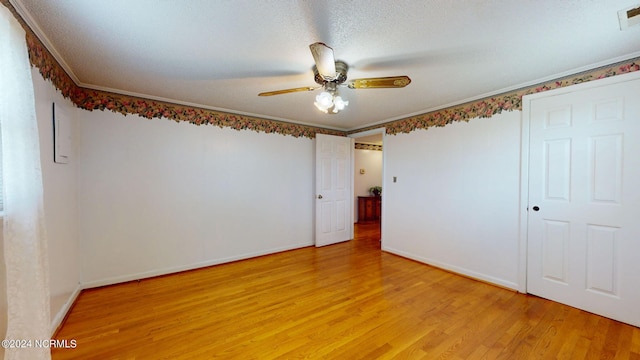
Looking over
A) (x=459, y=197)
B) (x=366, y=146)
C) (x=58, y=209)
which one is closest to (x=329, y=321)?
(x=459, y=197)

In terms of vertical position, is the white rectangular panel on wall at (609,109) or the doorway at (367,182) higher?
the white rectangular panel on wall at (609,109)

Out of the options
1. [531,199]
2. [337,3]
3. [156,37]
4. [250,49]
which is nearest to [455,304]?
[531,199]

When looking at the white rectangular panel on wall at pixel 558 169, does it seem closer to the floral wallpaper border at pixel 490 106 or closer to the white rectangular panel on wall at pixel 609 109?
the white rectangular panel on wall at pixel 609 109

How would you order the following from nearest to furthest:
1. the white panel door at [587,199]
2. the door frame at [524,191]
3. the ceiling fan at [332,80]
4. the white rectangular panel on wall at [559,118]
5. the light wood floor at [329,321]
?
the ceiling fan at [332,80]
the light wood floor at [329,321]
the white panel door at [587,199]
the white rectangular panel on wall at [559,118]
the door frame at [524,191]

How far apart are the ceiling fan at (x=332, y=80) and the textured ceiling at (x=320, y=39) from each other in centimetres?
15

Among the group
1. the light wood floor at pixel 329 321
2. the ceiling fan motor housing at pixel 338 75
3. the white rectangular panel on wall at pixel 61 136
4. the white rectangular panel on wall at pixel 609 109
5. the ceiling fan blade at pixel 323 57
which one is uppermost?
the ceiling fan motor housing at pixel 338 75

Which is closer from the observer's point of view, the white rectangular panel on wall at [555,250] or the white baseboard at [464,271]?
the white rectangular panel on wall at [555,250]

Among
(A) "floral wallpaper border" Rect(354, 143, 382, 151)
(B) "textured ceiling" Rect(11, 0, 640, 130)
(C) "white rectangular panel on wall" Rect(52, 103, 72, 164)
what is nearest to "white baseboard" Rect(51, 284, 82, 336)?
(C) "white rectangular panel on wall" Rect(52, 103, 72, 164)

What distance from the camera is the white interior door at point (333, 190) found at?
443 centimetres

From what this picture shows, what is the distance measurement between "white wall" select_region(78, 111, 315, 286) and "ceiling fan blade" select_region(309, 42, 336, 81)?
2300 mm

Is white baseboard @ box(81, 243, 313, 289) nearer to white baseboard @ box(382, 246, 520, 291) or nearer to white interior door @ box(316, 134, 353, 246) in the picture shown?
white interior door @ box(316, 134, 353, 246)

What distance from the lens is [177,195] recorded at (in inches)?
126

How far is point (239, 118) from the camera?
3.68 meters

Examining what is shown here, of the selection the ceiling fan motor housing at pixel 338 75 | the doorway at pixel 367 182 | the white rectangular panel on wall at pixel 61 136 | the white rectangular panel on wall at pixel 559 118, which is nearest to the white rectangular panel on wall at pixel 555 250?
the white rectangular panel on wall at pixel 559 118
